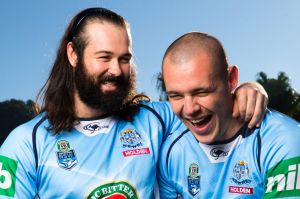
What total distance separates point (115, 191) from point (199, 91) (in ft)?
4.62

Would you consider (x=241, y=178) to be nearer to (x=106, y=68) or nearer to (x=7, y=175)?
(x=106, y=68)

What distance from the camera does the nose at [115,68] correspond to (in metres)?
4.62

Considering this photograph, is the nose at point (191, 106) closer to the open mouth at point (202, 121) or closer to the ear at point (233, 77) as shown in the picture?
the open mouth at point (202, 121)

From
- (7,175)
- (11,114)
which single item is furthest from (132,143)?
(11,114)

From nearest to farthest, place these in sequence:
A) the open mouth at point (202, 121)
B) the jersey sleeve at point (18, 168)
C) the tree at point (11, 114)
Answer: the open mouth at point (202, 121) → the jersey sleeve at point (18, 168) → the tree at point (11, 114)

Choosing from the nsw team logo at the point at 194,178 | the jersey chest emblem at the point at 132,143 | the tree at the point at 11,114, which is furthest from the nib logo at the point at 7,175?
the tree at the point at 11,114

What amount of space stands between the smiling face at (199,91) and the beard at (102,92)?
79 centimetres

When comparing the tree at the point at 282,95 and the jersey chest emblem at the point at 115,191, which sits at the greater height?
the jersey chest emblem at the point at 115,191

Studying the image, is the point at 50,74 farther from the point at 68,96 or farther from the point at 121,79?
the point at 121,79

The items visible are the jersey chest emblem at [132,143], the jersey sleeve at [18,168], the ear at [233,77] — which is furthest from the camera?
the jersey chest emblem at [132,143]

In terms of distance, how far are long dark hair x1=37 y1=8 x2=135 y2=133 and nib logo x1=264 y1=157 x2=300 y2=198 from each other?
2.06 m

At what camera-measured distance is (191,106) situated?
390 cm

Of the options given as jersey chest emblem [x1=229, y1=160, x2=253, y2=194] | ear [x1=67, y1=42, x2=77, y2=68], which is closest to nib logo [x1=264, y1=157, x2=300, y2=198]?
jersey chest emblem [x1=229, y1=160, x2=253, y2=194]

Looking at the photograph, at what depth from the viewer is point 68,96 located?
5.17 meters
